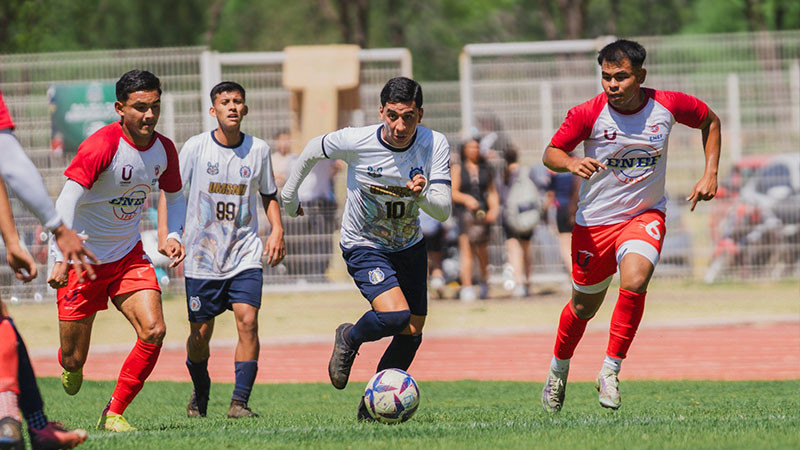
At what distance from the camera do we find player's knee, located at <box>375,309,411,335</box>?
26.0ft

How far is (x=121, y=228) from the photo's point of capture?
26.5 ft

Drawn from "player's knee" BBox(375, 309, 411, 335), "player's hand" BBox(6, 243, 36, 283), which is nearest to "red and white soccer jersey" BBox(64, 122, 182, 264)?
"player's knee" BBox(375, 309, 411, 335)

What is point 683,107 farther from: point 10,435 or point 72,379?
point 10,435

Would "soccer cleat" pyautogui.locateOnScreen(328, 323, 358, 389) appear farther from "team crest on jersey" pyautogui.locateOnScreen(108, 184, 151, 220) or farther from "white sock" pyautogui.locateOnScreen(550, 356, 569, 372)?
"team crest on jersey" pyautogui.locateOnScreen(108, 184, 151, 220)

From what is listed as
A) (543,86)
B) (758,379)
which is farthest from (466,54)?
(758,379)

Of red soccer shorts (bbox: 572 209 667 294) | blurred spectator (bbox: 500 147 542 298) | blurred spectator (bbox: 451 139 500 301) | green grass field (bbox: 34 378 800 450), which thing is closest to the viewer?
green grass field (bbox: 34 378 800 450)

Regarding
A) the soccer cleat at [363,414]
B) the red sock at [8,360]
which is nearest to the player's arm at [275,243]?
the soccer cleat at [363,414]

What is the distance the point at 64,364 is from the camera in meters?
8.34

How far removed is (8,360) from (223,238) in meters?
3.54

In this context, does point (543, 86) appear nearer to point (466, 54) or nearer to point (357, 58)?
point (466, 54)

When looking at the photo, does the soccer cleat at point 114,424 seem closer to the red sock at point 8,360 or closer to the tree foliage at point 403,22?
the red sock at point 8,360

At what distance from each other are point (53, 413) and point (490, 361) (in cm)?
487

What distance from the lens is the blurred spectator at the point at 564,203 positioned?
1822 cm

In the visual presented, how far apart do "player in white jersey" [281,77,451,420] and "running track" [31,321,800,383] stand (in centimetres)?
351
